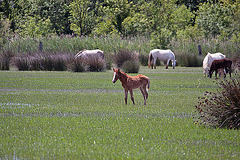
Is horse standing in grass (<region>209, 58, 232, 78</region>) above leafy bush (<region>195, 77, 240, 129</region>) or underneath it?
underneath

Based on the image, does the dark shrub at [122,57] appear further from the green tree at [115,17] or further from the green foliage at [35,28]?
the green tree at [115,17]

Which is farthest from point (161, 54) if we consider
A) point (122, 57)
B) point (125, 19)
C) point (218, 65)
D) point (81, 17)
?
point (81, 17)

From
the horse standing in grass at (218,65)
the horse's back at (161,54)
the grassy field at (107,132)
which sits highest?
the grassy field at (107,132)

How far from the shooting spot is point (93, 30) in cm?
6462

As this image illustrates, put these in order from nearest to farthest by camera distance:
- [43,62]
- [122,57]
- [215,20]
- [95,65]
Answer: [95,65] < [43,62] < [122,57] < [215,20]

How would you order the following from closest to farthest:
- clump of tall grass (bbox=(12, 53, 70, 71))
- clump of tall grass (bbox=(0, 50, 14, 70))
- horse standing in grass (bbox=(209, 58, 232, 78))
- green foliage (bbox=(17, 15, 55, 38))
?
1. horse standing in grass (bbox=(209, 58, 232, 78))
2. clump of tall grass (bbox=(12, 53, 70, 71))
3. clump of tall grass (bbox=(0, 50, 14, 70))
4. green foliage (bbox=(17, 15, 55, 38))

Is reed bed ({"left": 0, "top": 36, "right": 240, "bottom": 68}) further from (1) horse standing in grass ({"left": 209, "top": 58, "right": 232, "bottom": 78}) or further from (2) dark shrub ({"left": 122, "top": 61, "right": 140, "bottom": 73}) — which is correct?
(1) horse standing in grass ({"left": 209, "top": 58, "right": 232, "bottom": 78})

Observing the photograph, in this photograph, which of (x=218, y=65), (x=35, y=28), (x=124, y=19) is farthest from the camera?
(x=124, y=19)

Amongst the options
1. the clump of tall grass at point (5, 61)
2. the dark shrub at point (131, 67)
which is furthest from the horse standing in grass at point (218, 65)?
the clump of tall grass at point (5, 61)

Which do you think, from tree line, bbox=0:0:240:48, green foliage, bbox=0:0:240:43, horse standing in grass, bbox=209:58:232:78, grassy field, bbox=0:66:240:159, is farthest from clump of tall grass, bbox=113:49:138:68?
tree line, bbox=0:0:240:48

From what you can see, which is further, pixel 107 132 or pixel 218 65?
pixel 218 65

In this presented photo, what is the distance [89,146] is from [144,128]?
1844mm

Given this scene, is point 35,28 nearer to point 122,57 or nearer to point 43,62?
point 43,62

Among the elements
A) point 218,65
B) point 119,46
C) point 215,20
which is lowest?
point 119,46
